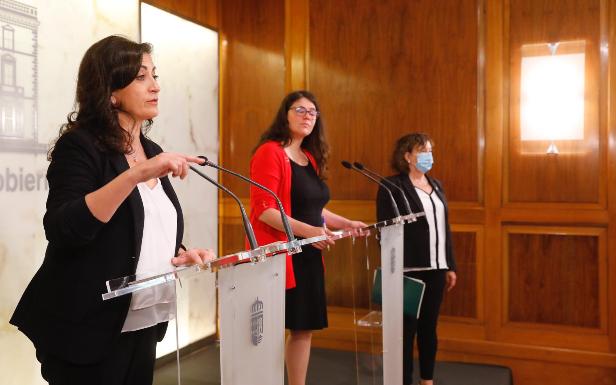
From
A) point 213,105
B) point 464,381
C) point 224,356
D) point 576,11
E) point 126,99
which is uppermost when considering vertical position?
point 576,11

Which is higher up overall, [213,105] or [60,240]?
[213,105]

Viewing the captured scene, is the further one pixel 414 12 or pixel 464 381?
pixel 414 12

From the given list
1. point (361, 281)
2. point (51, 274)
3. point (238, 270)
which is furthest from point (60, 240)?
point (361, 281)

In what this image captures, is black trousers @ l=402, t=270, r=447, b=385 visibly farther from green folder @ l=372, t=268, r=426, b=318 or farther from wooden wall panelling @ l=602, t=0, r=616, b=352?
wooden wall panelling @ l=602, t=0, r=616, b=352

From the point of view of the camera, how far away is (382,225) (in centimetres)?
224

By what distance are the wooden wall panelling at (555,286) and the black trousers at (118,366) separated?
2722 mm

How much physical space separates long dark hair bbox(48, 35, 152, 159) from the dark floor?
1.69 feet

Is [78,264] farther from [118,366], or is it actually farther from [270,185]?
[270,185]

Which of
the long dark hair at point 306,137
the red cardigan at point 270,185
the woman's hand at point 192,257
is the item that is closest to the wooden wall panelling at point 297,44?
the long dark hair at point 306,137

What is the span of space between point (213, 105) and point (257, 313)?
118 inches

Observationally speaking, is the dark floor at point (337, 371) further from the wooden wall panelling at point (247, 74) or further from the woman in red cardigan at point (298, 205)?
the wooden wall panelling at point (247, 74)

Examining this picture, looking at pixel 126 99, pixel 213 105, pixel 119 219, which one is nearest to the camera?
pixel 119 219

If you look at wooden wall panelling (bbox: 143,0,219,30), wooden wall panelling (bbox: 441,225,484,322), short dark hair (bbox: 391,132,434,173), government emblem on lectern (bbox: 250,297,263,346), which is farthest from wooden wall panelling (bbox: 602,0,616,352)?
government emblem on lectern (bbox: 250,297,263,346)

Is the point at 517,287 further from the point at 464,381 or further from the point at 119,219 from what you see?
the point at 119,219
